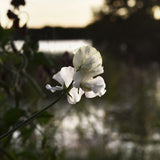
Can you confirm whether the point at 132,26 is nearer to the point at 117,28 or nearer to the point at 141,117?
the point at 117,28

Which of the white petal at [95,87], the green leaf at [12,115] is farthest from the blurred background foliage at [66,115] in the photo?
the white petal at [95,87]

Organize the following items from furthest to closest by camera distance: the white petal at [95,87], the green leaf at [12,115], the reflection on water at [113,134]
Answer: the reflection on water at [113,134] < the green leaf at [12,115] < the white petal at [95,87]

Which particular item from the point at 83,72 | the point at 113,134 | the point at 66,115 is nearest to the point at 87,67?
the point at 83,72

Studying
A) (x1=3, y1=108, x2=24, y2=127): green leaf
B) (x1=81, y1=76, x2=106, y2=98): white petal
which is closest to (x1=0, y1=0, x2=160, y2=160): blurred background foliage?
(x1=3, y1=108, x2=24, y2=127): green leaf

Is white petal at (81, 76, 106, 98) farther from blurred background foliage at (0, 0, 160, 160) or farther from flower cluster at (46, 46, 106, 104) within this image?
blurred background foliage at (0, 0, 160, 160)

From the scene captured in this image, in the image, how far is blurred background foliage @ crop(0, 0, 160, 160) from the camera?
93 centimetres

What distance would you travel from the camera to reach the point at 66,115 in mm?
1447

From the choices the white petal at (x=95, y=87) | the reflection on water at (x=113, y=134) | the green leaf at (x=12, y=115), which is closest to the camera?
the white petal at (x=95, y=87)

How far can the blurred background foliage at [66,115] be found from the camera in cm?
93

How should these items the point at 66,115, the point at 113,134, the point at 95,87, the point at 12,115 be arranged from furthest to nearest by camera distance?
1. the point at 113,134
2. the point at 66,115
3. the point at 12,115
4. the point at 95,87

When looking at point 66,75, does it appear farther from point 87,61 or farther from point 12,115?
point 12,115

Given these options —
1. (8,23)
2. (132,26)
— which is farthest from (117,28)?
(8,23)

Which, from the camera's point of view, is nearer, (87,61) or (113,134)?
(87,61)

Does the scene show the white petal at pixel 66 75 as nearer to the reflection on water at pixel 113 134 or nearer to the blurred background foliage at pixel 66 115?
the blurred background foliage at pixel 66 115
